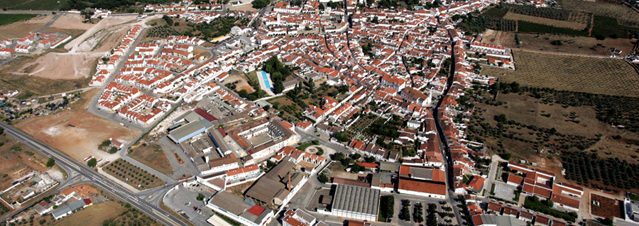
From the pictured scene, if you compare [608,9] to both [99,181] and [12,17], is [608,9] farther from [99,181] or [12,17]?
[12,17]

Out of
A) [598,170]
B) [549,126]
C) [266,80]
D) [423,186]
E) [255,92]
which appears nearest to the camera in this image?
[423,186]

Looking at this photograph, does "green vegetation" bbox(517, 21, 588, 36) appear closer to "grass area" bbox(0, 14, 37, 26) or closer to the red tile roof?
the red tile roof

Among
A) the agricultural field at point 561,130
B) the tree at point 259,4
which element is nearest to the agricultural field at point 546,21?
the agricultural field at point 561,130

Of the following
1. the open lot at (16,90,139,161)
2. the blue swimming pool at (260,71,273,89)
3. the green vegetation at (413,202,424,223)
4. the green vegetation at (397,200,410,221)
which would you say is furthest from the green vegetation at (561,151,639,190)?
the open lot at (16,90,139,161)

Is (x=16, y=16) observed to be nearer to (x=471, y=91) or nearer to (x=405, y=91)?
(x=405, y=91)

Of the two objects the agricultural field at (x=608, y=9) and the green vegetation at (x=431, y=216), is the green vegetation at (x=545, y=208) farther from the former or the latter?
the agricultural field at (x=608, y=9)

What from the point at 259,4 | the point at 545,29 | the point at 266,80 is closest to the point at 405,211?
the point at 266,80

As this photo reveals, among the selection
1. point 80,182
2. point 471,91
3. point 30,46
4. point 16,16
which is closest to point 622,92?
point 471,91
